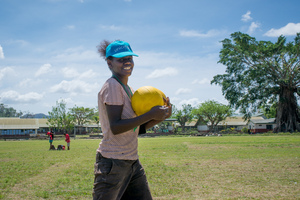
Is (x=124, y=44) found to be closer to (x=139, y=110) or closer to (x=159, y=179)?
(x=139, y=110)

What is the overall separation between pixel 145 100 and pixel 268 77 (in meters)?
54.7

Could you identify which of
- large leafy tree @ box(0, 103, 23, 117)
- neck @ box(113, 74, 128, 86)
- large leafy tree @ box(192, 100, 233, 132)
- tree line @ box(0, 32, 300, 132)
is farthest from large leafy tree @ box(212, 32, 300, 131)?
large leafy tree @ box(0, 103, 23, 117)

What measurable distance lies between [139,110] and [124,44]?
2.43ft

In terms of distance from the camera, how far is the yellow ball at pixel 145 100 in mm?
2611

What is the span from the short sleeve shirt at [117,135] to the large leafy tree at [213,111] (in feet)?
251

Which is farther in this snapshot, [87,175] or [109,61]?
[87,175]

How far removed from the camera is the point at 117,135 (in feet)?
8.55

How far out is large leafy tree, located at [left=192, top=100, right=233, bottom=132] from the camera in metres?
78.7

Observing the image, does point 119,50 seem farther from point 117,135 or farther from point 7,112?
point 7,112

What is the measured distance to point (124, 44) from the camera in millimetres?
2814

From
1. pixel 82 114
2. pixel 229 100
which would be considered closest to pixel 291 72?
pixel 229 100

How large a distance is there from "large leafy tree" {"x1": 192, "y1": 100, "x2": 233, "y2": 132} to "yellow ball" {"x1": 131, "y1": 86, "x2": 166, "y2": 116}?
3004 inches

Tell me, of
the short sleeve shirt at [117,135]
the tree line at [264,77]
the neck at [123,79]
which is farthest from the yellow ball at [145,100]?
the tree line at [264,77]

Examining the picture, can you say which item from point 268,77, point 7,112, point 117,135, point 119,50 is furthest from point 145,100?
point 7,112
